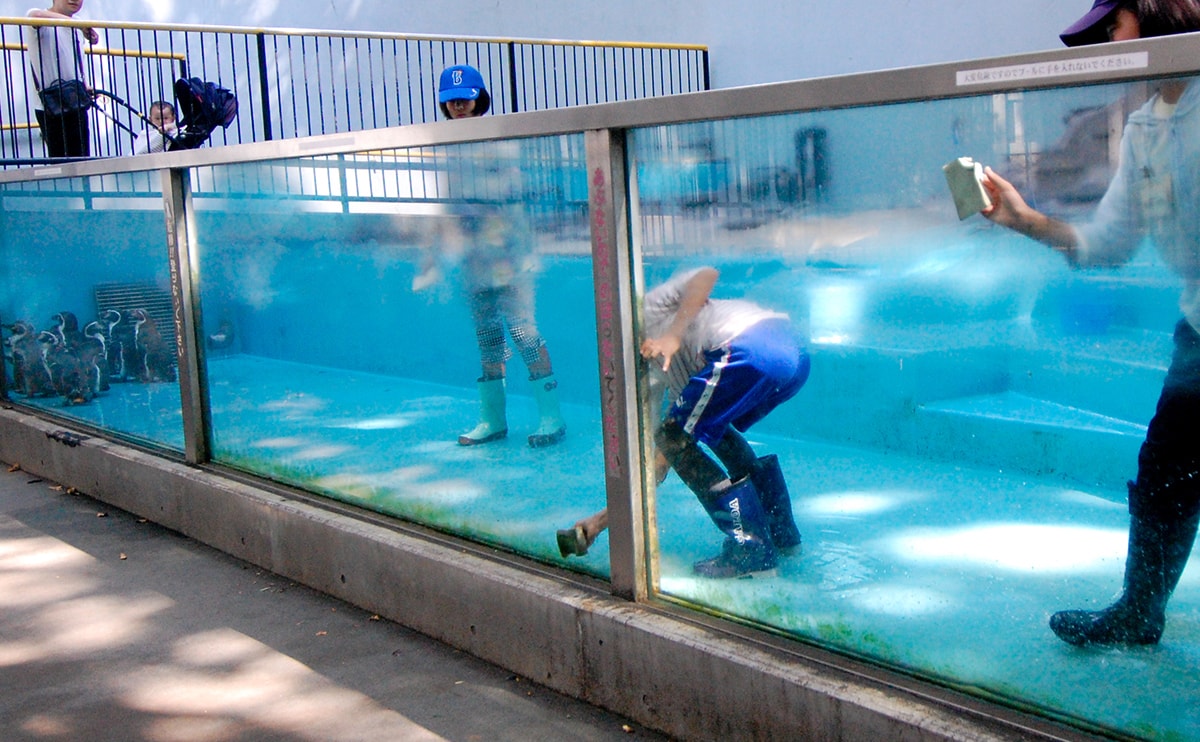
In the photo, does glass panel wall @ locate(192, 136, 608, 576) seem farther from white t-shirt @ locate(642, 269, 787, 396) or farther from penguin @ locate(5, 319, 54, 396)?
penguin @ locate(5, 319, 54, 396)

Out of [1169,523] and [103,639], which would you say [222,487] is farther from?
[1169,523]

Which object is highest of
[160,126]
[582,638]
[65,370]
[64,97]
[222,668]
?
[64,97]

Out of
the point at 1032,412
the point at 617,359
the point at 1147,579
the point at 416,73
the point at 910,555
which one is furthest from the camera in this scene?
the point at 416,73

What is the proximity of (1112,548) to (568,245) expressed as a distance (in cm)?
176

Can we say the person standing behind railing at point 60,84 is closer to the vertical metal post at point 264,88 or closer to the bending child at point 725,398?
the vertical metal post at point 264,88

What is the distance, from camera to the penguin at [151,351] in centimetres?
615

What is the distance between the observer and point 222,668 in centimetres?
412

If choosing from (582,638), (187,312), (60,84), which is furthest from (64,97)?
(582,638)

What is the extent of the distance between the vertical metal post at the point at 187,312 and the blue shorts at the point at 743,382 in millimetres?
3111

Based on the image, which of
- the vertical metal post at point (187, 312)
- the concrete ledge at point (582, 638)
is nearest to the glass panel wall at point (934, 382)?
the concrete ledge at point (582, 638)

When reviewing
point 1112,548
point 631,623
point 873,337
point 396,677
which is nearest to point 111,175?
point 396,677

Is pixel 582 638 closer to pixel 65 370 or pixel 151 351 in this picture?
pixel 151 351

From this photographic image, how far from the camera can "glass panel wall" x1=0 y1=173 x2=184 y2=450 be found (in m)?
6.20

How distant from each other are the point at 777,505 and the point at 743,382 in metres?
0.34
